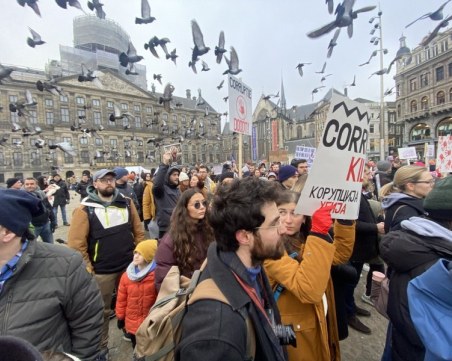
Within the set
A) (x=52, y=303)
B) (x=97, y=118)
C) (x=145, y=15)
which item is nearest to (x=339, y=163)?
(x=52, y=303)

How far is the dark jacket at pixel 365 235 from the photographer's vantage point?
3016 millimetres

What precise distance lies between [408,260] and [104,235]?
101 inches

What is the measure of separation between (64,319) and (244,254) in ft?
3.54

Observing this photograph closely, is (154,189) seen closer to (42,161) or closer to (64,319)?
(64,319)

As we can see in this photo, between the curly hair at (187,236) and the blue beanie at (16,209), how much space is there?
1.11 metres

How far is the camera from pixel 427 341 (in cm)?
121

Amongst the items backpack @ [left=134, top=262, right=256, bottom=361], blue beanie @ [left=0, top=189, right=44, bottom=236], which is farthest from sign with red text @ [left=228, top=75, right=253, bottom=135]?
backpack @ [left=134, top=262, right=256, bottom=361]

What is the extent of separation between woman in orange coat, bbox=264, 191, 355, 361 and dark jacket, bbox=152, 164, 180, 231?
2.89 meters

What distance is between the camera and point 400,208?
2393 mm

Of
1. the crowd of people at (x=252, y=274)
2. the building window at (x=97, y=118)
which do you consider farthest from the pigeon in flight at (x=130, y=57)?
the building window at (x=97, y=118)

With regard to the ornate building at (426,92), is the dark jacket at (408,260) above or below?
below

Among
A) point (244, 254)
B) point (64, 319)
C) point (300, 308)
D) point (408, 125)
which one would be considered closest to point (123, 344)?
point (64, 319)

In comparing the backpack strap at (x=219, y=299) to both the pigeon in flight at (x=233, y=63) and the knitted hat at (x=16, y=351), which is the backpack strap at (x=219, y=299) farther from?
the pigeon in flight at (x=233, y=63)

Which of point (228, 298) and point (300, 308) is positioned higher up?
point (228, 298)
